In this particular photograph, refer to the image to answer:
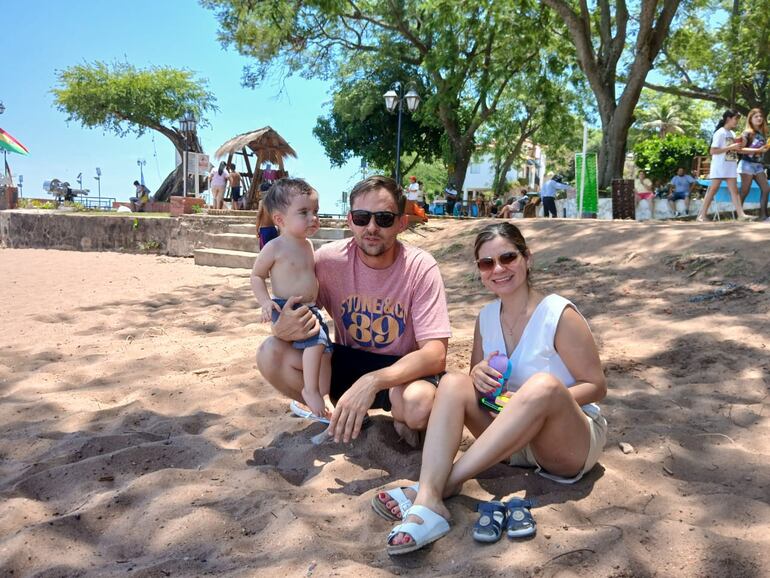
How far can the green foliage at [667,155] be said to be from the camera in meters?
20.3

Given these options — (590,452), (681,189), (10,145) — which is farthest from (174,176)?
(590,452)

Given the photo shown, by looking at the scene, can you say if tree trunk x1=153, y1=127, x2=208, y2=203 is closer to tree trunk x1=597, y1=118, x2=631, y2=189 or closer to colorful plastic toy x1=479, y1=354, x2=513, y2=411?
tree trunk x1=597, y1=118, x2=631, y2=189

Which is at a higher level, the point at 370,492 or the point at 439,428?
the point at 439,428

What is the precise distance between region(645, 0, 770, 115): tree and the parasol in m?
25.5

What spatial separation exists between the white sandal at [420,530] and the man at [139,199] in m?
25.4

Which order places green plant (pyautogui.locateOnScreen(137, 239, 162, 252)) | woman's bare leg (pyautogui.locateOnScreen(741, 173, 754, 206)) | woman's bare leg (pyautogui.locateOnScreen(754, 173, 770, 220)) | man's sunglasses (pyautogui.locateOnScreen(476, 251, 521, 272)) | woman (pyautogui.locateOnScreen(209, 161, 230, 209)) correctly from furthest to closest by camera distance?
1. woman (pyautogui.locateOnScreen(209, 161, 230, 209))
2. green plant (pyautogui.locateOnScreen(137, 239, 162, 252))
3. woman's bare leg (pyautogui.locateOnScreen(741, 173, 754, 206))
4. woman's bare leg (pyautogui.locateOnScreen(754, 173, 770, 220))
5. man's sunglasses (pyautogui.locateOnScreen(476, 251, 521, 272))

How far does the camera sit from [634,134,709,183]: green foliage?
20.3 metres

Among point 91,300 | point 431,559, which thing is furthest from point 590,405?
point 91,300

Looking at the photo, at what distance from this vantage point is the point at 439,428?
234 cm

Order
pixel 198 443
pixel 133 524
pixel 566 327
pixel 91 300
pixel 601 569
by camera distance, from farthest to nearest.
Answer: pixel 91 300 < pixel 198 443 < pixel 566 327 < pixel 133 524 < pixel 601 569

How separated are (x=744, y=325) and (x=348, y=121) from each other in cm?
2592

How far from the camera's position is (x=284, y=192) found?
126 inches

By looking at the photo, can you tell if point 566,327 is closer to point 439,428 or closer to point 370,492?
point 439,428

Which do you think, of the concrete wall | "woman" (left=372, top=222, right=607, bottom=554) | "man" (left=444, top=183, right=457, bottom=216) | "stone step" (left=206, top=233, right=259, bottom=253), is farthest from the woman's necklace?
"man" (left=444, top=183, right=457, bottom=216)
